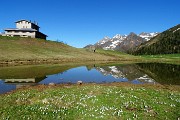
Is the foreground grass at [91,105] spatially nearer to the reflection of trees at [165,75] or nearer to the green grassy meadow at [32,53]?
the reflection of trees at [165,75]

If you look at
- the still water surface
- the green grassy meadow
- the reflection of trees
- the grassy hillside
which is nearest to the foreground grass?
the still water surface

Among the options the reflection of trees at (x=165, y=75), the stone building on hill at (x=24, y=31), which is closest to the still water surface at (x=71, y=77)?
the reflection of trees at (x=165, y=75)

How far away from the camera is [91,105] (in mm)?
24562

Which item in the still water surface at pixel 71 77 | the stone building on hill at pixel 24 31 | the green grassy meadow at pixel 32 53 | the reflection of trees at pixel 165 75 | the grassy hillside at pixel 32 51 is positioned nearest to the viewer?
the still water surface at pixel 71 77

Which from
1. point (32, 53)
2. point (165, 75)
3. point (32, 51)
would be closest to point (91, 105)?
point (165, 75)

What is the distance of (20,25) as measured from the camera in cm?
17050

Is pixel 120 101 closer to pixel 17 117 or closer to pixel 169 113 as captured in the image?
pixel 169 113

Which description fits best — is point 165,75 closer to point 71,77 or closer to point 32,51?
point 71,77

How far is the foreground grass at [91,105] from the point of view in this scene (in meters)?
21.9

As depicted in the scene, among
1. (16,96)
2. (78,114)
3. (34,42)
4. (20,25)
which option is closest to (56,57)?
(34,42)

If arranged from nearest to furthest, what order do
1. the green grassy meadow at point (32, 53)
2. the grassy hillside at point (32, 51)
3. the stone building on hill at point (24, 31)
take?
the green grassy meadow at point (32, 53)
the grassy hillside at point (32, 51)
the stone building on hill at point (24, 31)

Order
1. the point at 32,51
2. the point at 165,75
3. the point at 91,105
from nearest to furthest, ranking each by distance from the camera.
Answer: the point at 91,105
the point at 165,75
the point at 32,51

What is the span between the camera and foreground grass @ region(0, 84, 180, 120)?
21938 mm

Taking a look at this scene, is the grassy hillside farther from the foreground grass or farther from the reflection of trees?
the foreground grass
